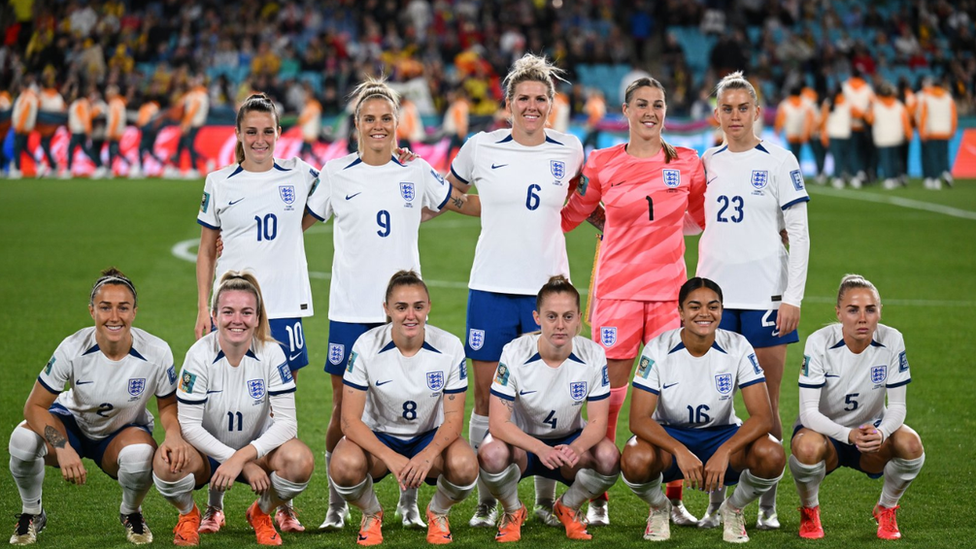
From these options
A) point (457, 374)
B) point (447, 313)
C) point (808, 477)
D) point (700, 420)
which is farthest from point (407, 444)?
point (447, 313)

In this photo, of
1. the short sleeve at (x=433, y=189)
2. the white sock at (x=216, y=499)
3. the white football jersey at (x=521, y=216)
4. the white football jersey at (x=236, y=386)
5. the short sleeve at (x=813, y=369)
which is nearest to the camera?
the white football jersey at (x=236, y=386)

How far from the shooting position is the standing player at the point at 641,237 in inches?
214

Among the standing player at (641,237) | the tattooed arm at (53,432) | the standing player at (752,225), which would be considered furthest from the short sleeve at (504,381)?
the tattooed arm at (53,432)

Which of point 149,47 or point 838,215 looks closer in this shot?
point 838,215

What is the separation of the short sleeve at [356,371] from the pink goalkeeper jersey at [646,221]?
1260 millimetres

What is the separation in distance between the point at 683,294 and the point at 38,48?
1048 inches

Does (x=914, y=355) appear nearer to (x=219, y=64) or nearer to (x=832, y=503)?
(x=832, y=503)

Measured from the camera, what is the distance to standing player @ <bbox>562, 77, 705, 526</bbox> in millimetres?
5445

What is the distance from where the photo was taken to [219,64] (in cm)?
2828

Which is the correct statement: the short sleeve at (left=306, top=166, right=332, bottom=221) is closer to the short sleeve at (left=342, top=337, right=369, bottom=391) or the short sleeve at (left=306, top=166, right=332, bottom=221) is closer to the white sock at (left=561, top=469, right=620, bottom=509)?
the short sleeve at (left=342, top=337, right=369, bottom=391)

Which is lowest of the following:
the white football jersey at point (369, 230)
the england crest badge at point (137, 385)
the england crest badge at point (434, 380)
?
the england crest badge at point (137, 385)

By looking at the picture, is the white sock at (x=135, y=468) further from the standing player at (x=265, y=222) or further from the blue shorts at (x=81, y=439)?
the standing player at (x=265, y=222)

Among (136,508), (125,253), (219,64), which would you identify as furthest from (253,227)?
(219,64)

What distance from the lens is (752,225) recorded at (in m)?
5.44
